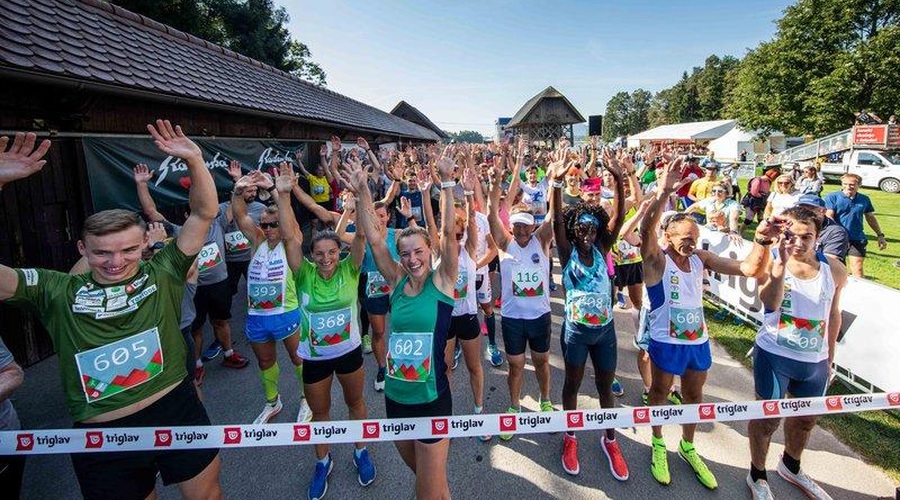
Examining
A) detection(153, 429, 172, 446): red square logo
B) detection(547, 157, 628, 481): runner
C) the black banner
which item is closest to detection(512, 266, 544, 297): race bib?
detection(547, 157, 628, 481): runner

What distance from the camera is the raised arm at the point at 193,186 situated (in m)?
2.14

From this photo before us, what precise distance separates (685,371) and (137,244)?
3816 mm

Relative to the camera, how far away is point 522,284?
141 inches

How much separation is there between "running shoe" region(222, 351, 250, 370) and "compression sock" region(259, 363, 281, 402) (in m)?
1.41

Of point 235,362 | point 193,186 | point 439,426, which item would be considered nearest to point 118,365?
point 193,186

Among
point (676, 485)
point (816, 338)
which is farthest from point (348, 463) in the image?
point (816, 338)

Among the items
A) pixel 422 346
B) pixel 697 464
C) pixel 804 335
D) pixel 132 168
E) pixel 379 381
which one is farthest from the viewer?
pixel 132 168

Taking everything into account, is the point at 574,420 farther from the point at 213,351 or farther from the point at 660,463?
the point at 213,351

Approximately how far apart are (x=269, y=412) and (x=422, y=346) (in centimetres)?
244

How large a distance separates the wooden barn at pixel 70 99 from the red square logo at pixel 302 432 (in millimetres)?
4297

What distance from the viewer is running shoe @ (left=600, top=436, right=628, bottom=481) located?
125 inches

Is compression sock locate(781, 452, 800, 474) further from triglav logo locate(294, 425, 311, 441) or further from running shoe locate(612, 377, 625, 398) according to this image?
triglav logo locate(294, 425, 311, 441)

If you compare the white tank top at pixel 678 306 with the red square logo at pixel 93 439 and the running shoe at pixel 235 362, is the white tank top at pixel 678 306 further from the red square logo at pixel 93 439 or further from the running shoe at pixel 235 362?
the running shoe at pixel 235 362

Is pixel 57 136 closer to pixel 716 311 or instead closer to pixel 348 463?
pixel 348 463
